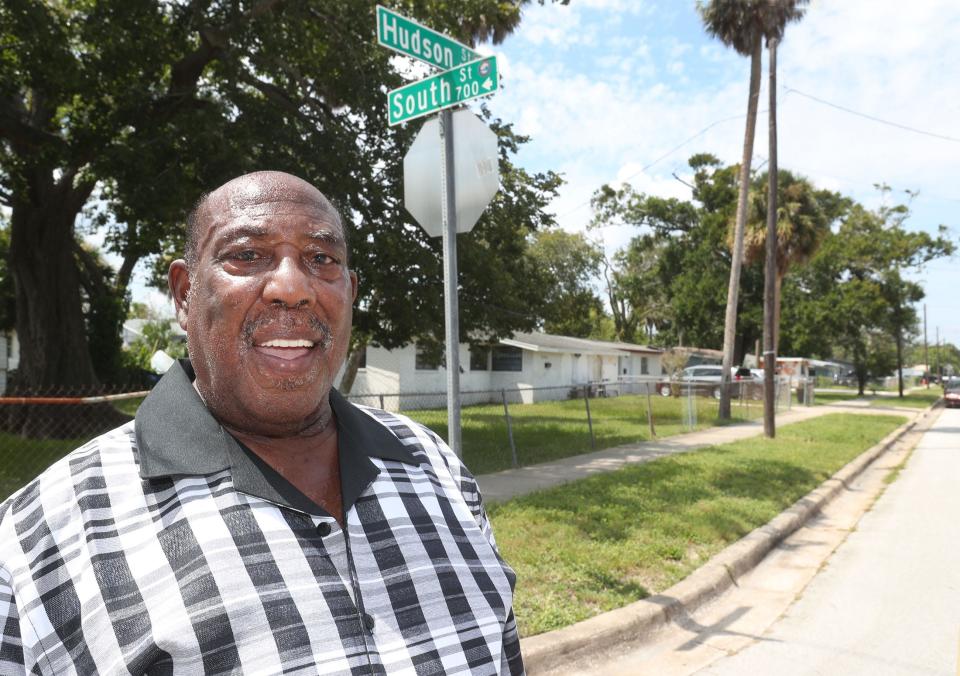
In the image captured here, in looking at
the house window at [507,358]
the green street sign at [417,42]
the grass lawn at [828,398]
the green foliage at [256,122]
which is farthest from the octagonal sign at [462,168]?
the grass lawn at [828,398]

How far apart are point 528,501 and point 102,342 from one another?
47.0 feet

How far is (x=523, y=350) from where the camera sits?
29.2 m

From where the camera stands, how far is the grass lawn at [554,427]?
12484mm

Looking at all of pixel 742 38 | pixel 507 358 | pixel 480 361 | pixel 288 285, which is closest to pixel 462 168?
pixel 288 285

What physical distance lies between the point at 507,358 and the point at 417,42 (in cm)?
2571

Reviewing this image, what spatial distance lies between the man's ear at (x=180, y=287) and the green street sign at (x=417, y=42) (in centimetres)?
275

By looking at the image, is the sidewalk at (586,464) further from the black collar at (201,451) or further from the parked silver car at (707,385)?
the parked silver car at (707,385)

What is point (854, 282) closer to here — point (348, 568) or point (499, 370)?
point (499, 370)

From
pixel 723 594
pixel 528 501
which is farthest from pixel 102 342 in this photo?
pixel 723 594

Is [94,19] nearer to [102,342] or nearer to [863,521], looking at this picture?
[102,342]

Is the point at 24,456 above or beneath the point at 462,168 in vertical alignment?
beneath

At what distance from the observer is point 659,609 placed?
507 centimetres

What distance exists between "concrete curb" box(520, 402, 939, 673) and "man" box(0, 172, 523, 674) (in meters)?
3.02

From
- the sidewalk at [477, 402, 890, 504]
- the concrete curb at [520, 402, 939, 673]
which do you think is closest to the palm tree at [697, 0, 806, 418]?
the sidewalk at [477, 402, 890, 504]
